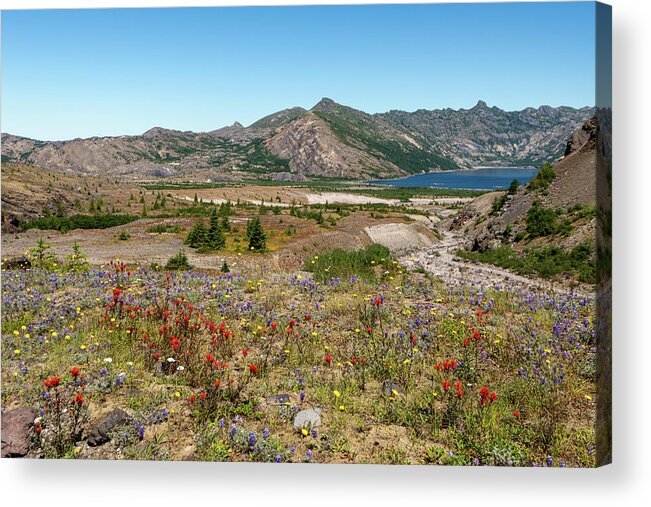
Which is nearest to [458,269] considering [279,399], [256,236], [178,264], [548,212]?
[548,212]

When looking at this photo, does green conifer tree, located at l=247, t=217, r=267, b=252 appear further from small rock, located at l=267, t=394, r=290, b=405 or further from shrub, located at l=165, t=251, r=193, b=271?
small rock, located at l=267, t=394, r=290, b=405

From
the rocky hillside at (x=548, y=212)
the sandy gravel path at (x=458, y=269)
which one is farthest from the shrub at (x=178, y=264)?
the rocky hillside at (x=548, y=212)

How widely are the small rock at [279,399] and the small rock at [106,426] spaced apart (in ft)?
6.24

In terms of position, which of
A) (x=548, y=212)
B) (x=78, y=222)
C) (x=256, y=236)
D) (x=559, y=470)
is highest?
(x=548, y=212)

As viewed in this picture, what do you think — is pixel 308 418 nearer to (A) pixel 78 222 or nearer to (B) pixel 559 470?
(B) pixel 559 470

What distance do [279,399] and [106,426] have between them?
2.30 m

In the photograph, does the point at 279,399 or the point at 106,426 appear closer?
the point at 106,426

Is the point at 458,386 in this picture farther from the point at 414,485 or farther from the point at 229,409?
the point at 229,409

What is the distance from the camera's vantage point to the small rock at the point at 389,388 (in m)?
5.96

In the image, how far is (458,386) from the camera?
5.06 metres

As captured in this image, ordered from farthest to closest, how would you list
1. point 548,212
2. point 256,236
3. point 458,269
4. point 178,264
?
point 548,212, point 458,269, point 256,236, point 178,264

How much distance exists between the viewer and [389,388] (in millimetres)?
6008

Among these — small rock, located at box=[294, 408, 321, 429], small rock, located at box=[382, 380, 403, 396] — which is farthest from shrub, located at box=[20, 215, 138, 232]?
small rock, located at box=[382, 380, 403, 396]

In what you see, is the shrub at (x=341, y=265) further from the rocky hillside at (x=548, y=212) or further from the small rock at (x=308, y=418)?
the rocky hillside at (x=548, y=212)
